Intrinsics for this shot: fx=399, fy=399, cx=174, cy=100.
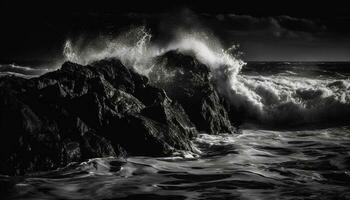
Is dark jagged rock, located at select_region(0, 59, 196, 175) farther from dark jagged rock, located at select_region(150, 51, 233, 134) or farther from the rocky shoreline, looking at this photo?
dark jagged rock, located at select_region(150, 51, 233, 134)

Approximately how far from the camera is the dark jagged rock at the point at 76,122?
5832mm

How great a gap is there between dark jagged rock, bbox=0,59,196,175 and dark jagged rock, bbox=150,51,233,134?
2.52ft

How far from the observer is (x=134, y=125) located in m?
6.98

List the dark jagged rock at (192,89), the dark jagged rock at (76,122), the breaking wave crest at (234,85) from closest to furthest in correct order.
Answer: the dark jagged rock at (76,122) < the dark jagged rock at (192,89) < the breaking wave crest at (234,85)

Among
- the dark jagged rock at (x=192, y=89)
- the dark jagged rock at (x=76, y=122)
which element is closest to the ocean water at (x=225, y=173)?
the dark jagged rock at (x=76, y=122)

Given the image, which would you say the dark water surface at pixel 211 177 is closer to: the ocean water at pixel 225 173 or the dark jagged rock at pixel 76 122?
the ocean water at pixel 225 173

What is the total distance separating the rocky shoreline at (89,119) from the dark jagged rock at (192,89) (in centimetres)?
3

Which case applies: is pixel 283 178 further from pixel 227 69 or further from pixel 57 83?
pixel 227 69

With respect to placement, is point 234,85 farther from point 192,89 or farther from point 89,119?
point 89,119

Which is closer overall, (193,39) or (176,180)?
(176,180)

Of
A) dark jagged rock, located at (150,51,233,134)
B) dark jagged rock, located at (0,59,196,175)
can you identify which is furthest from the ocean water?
dark jagged rock, located at (150,51,233,134)

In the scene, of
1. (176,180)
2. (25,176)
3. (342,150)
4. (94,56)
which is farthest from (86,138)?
(94,56)

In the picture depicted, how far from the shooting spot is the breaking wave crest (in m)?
12.2

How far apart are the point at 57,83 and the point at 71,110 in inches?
24.7
